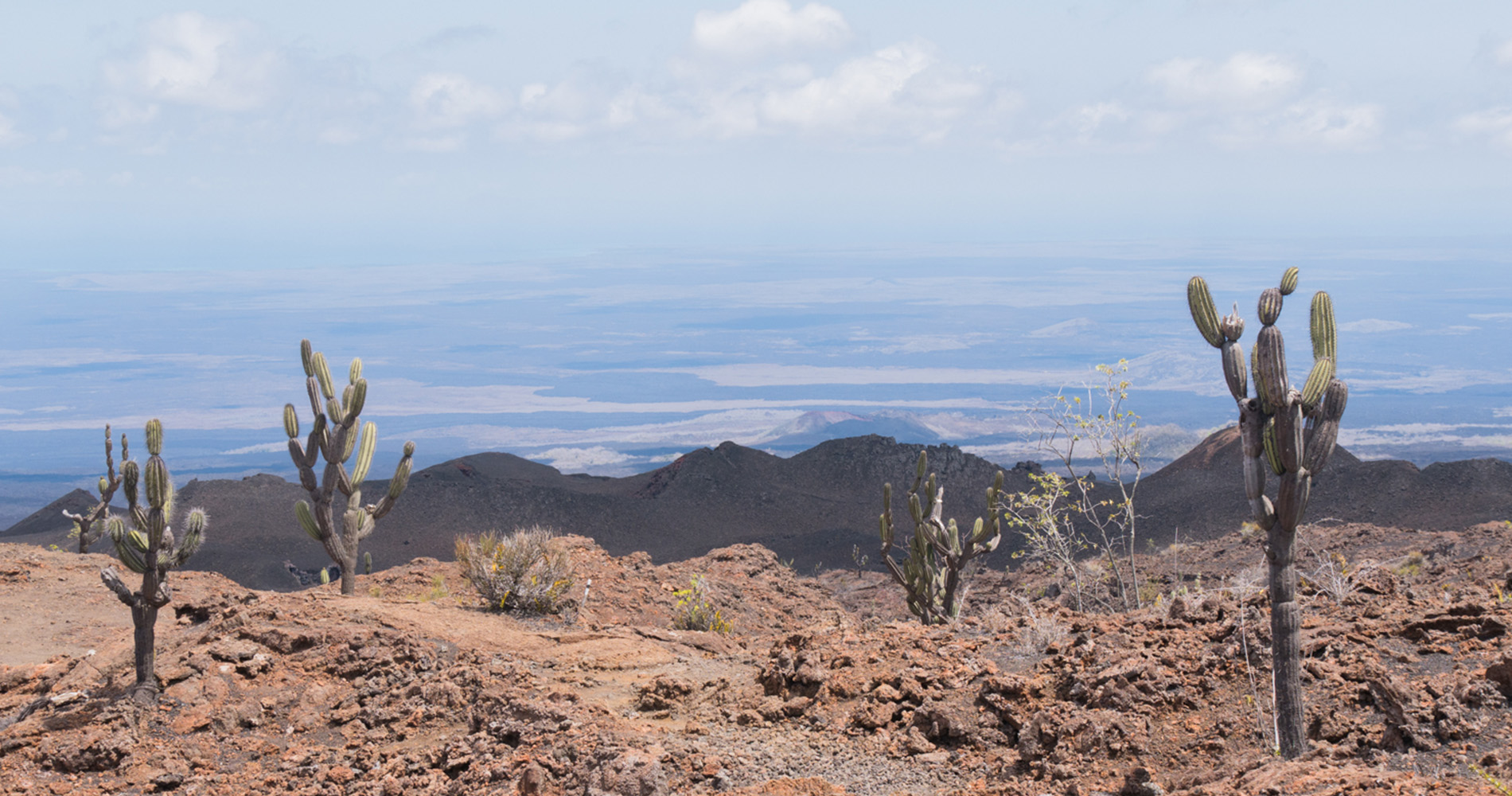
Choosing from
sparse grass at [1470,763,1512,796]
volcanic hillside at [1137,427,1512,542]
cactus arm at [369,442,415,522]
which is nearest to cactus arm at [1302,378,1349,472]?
sparse grass at [1470,763,1512,796]

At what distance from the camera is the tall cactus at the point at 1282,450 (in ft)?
18.1

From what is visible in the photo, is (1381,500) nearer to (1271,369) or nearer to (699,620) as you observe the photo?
(699,620)

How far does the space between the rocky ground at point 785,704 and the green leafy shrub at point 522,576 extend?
41cm

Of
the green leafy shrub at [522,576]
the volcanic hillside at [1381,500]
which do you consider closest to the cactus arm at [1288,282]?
the green leafy shrub at [522,576]

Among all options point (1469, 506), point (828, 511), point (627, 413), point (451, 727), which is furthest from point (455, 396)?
point (451, 727)

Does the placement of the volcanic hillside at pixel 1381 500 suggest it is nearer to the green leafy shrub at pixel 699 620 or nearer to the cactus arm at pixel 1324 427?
the green leafy shrub at pixel 699 620

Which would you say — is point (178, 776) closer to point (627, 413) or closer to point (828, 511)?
point (828, 511)

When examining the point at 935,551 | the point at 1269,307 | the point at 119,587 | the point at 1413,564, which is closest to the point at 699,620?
the point at 935,551

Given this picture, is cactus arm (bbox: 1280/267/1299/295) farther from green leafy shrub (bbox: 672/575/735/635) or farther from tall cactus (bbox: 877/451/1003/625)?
green leafy shrub (bbox: 672/575/735/635)

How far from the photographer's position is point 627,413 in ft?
442

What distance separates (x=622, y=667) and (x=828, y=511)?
24284mm

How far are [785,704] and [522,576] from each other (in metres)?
4.67

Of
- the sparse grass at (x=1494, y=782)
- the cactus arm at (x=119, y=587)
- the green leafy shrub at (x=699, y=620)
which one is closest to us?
the sparse grass at (x=1494, y=782)

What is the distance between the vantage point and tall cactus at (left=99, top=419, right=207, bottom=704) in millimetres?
8113
